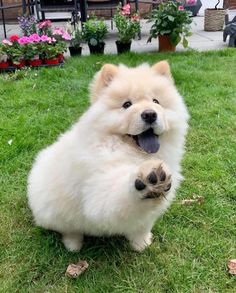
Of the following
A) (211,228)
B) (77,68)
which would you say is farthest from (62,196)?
(77,68)

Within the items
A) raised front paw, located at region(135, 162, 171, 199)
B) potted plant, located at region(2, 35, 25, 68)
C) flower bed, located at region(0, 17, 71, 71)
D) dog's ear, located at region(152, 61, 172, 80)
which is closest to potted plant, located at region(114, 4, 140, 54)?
flower bed, located at region(0, 17, 71, 71)

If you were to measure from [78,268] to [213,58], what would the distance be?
15.5 ft

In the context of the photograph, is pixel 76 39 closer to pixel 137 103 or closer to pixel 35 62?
pixel 35 62

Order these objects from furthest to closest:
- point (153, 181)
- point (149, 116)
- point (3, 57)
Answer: point (3, 57)
point (149, 116)
point (153, 181)

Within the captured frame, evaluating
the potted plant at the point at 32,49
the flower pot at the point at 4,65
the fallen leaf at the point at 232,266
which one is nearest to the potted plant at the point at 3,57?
the flower pot at the point at 4,65

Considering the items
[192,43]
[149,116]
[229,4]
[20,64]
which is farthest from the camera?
[229,4]

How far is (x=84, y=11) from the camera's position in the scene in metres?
7.14

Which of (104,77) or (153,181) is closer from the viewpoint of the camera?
(153,181)

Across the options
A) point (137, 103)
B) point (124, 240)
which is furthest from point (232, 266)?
point (137, 103)

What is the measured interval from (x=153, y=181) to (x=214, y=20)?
8.25 m

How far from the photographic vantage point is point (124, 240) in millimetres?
2217

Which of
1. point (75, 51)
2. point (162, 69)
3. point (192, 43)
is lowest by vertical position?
point (192, 43)

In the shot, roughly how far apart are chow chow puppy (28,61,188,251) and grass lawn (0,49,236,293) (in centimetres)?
22

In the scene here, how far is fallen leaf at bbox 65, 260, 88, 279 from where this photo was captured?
1985 mm
